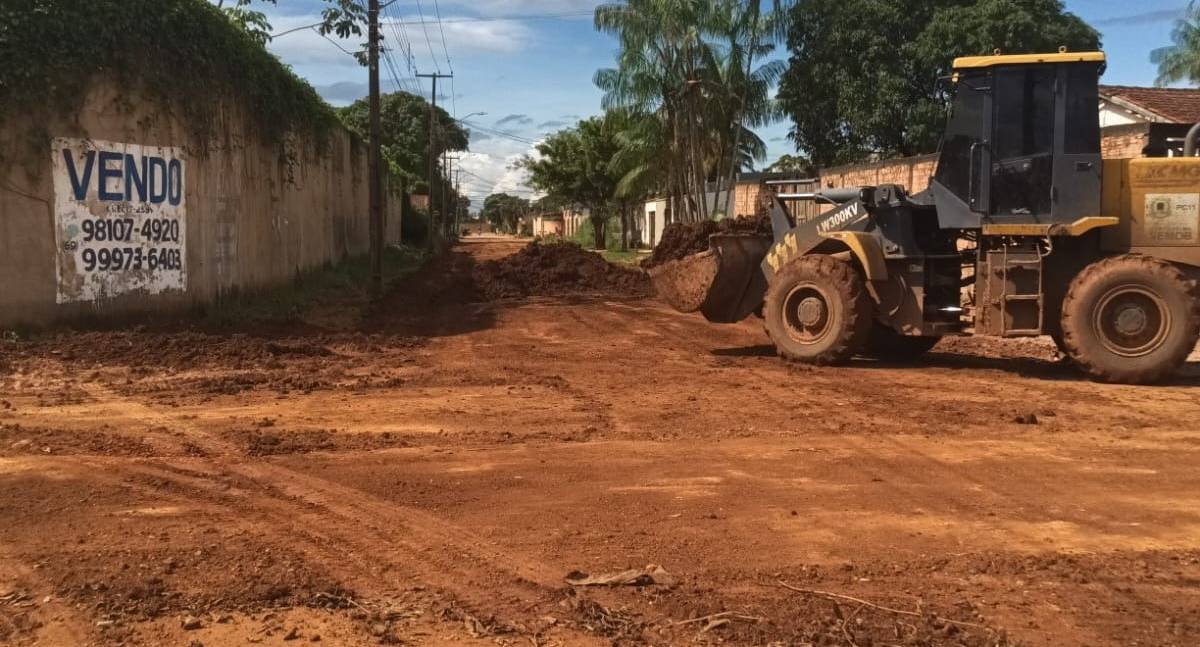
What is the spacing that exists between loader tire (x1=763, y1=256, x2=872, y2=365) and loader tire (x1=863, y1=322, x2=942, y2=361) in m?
1.08

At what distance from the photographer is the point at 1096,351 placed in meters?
9.65

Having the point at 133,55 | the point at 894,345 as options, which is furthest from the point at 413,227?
the point at 894,345

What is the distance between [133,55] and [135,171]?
157 centimetres

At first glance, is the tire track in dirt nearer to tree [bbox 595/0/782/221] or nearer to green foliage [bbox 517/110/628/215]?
tree [bbox 595/0/782/221]

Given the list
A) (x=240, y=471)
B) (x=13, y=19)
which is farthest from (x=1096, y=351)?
(x=13, y=19)

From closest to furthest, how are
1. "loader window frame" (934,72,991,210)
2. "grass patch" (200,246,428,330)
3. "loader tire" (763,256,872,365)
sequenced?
"loader window frame" (934,72,991,210) → "loader tire" (763,256,872,365) → "grass patch" (200,246,428,330)

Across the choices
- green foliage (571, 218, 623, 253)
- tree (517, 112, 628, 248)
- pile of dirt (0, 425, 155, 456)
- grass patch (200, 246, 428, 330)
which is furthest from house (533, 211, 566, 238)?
pile of dirt (0, 425, 155, 456)

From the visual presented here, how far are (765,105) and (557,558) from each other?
3074 cm

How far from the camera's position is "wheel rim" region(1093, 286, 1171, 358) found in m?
9.48

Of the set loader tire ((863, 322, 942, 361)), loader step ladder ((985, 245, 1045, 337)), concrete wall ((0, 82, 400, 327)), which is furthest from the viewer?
loader tire ((863, 322, 942, 361))

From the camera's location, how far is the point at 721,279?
38.4 ft

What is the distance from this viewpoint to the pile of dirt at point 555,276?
22500 millimetres

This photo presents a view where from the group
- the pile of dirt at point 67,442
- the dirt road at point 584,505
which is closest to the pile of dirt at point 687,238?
the dirt road at point 584,505

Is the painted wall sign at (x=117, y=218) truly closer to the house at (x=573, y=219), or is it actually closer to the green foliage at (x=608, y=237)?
the green foliage at (x=608, y=237)
